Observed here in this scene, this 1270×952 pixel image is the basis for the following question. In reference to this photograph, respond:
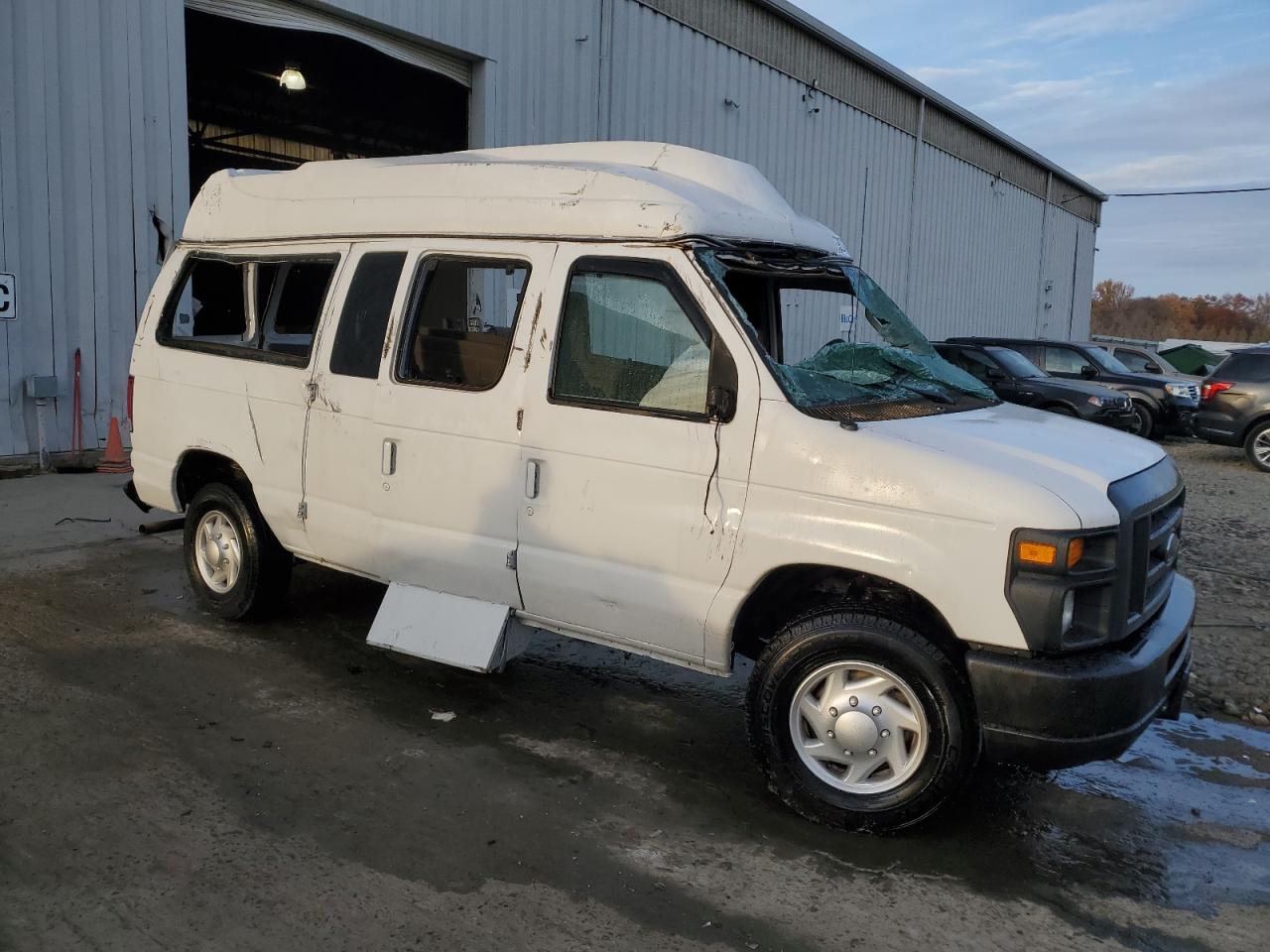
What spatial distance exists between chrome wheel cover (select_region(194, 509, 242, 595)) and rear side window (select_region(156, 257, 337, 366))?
3.20 ft

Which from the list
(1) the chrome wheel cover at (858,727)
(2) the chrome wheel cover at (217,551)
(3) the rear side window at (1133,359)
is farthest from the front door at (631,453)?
(3) the rear side window at (1133,359)

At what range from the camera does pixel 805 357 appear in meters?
4.38

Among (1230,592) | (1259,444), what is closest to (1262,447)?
(1259,444)

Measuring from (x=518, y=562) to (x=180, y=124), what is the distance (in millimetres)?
8659

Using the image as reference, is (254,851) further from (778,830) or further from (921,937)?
(921,937)

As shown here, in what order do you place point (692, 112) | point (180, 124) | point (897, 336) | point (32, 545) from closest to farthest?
point (897, 336) < point (32, 545) < point (180, 124) < point (692, 112)

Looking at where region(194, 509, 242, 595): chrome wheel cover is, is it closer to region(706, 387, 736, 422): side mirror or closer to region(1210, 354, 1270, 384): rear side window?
region(706, 387, 736, 422): side mirror

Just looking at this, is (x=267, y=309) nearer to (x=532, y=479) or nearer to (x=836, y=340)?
(x=532, y=479)

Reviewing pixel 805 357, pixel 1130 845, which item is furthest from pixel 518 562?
pixel 1130 845

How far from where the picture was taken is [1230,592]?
7391 millimetres

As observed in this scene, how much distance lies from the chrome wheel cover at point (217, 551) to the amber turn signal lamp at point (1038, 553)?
4.18m

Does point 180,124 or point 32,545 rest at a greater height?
point 180,124

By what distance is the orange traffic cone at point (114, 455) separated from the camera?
10031mm

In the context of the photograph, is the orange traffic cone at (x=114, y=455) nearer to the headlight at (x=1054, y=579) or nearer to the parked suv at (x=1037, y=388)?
the headlight at (x=1054, y=579)
